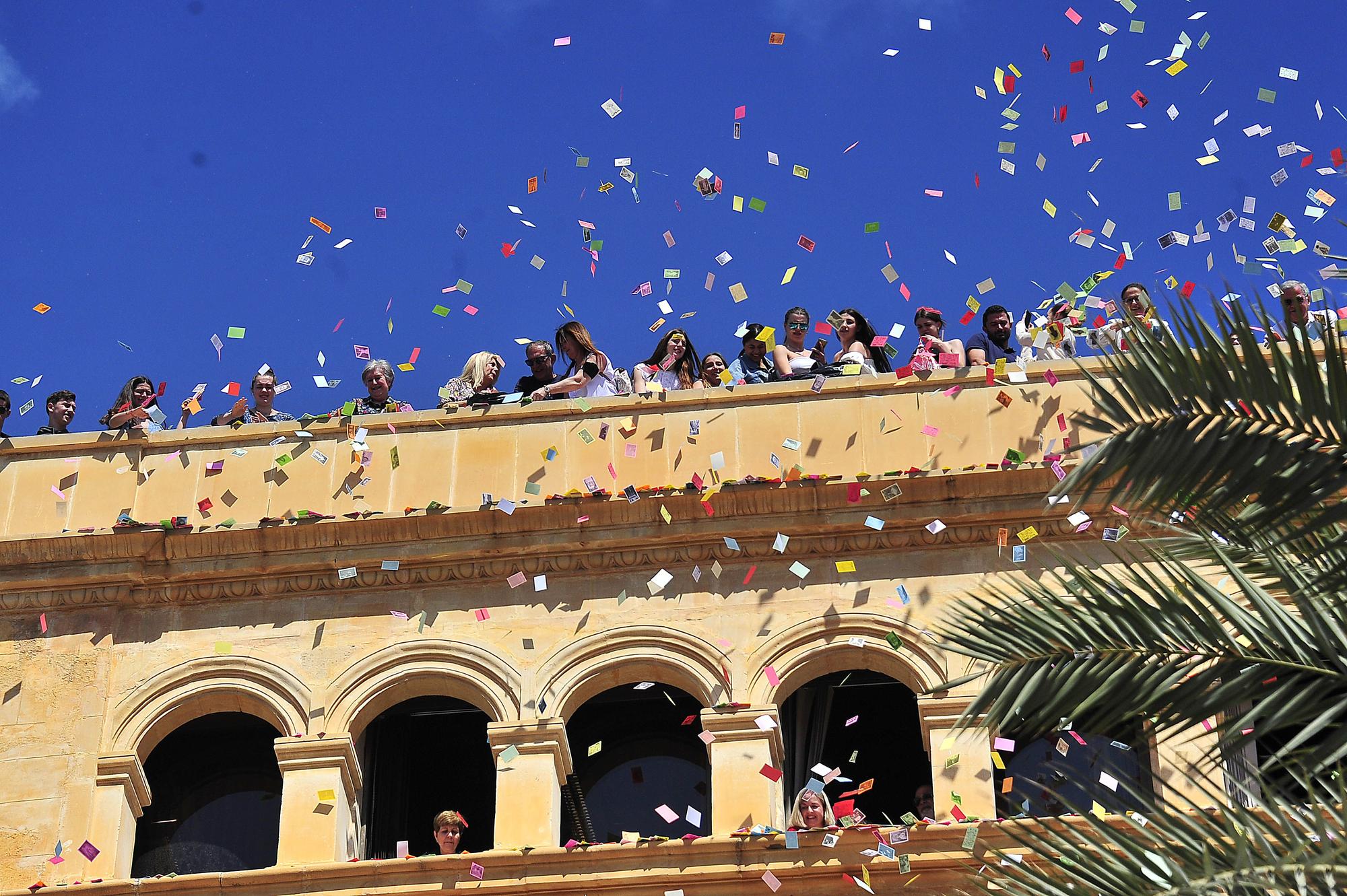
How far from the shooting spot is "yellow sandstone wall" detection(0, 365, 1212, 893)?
20.6m

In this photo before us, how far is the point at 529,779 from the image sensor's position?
66.9ft

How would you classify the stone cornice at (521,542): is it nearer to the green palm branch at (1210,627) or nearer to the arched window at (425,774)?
the arched window at (425,774)

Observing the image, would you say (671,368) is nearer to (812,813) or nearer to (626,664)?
(626,664)

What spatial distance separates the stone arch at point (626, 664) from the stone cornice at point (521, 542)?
74 centimetres

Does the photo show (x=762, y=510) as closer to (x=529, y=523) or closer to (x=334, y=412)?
(x=529, y=523)

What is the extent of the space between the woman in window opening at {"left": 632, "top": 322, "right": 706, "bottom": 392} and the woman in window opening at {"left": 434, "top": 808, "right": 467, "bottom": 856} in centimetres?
488

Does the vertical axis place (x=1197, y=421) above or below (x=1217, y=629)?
above

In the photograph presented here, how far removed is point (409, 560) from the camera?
21.6 metres

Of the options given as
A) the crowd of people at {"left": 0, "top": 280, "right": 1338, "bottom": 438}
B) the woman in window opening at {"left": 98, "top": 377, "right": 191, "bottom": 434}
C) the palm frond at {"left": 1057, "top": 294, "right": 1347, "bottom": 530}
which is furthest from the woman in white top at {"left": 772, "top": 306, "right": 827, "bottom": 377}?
the palm frond at {"left": 1057, "top": 294, "right": 1347, "bottom": 530}

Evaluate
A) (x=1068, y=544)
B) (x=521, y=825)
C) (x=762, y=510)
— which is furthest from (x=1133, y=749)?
(x=521, y=825)

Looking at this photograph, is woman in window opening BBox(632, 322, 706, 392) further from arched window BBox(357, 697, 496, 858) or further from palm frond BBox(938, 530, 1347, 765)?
palm frond BBox(938, 530, 1347, 765)

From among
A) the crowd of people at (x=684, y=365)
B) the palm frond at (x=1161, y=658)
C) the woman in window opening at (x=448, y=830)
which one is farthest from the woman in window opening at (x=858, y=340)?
the palm frond at (x=1161, y=658)

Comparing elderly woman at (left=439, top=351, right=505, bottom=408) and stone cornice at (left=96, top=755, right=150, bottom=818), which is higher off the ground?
elderly woman at (left=439, top=351, right=505, bottom=408)

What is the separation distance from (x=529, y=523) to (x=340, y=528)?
1765 mm
